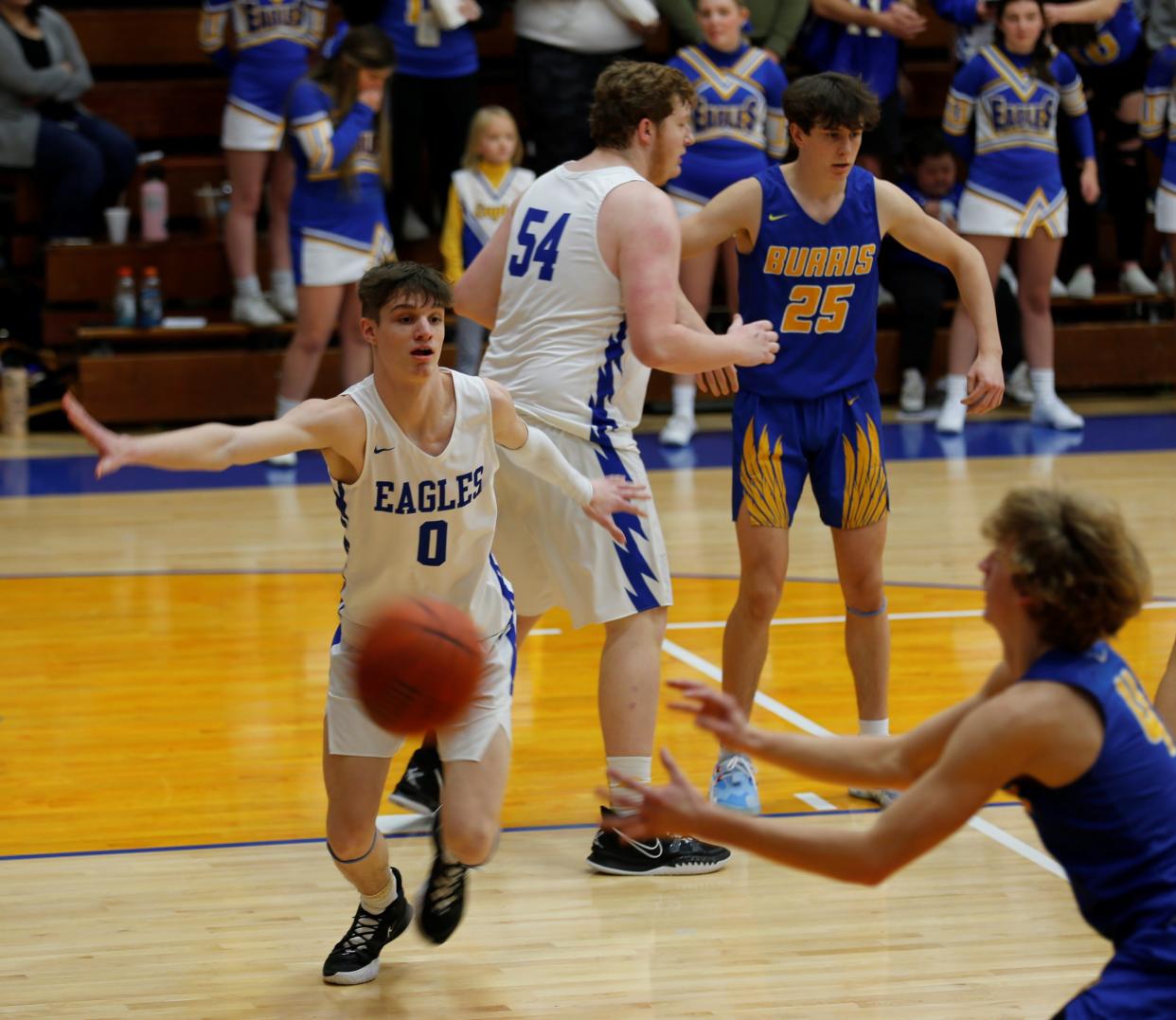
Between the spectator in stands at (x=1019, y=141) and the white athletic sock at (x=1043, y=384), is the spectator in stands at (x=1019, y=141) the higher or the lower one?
the higher one

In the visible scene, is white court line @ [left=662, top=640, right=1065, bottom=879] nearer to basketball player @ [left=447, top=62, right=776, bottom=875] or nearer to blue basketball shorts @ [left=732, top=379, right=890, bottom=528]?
basketball player @ [left=447, top=62, right=776, bottom=875]

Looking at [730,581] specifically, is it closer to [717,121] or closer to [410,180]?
[717,121]

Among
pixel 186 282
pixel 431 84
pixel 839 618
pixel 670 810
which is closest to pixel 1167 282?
pixel 431 84

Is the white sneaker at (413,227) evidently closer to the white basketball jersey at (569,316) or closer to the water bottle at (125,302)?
the water bottle at (125,302)

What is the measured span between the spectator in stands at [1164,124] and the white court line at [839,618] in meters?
4.69

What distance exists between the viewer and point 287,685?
21.3ft

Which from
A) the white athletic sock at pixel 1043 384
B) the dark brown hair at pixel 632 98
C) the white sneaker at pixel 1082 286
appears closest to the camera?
the dark brown hair at pixel 632 98

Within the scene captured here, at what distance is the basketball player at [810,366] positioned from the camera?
16.9 feet

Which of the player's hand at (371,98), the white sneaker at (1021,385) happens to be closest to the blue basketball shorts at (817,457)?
the player's hand at (371,98)

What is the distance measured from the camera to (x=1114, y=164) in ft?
40.3

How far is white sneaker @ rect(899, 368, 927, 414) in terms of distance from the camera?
1168cm

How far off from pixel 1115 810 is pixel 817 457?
259 centimetres

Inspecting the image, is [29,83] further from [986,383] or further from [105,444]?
[105,444]

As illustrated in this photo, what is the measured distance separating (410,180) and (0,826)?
6.93 m
